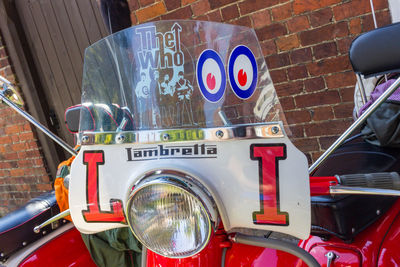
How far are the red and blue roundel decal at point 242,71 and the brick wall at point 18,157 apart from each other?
350cm

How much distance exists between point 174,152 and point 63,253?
0.99m

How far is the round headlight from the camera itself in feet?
2.46

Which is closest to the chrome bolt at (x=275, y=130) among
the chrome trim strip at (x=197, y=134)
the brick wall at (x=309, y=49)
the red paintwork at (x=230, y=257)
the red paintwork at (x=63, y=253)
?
the chrome trim strip at (x=197, y=134)

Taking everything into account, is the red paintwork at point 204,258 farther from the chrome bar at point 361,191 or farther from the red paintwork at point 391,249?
the red paintwork at point 391,249

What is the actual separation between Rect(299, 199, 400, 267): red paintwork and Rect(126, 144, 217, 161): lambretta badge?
47 cm

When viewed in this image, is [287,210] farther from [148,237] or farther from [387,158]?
[387,158]

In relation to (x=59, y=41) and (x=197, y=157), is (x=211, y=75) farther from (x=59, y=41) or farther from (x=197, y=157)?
(x=59, y=41)

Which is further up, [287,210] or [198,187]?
[198,187]

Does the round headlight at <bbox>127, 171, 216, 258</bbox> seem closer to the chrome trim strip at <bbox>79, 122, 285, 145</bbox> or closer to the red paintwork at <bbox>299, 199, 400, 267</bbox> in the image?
the chrome trim strip at <bbox>79, 122, 285, 145</bbox>

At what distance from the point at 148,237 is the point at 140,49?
17.4 inches

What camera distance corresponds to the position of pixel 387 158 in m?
1.19

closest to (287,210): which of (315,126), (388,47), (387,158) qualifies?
(388,47)

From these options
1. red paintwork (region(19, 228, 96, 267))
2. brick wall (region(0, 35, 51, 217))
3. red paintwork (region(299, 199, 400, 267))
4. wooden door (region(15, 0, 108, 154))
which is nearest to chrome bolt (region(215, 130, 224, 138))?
red paintwork (region(299, 199, 400, 267))

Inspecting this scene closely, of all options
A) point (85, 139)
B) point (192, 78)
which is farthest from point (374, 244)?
point (85, 139)
